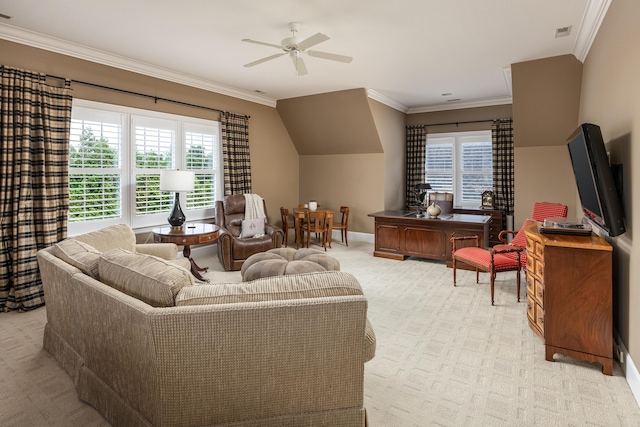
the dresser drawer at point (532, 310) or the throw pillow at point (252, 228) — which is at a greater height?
the throw pillow at point (252, 228)

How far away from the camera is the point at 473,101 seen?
711cm

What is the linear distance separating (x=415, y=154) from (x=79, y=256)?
6752 mm

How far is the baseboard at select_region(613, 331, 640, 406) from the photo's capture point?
86.4 inches

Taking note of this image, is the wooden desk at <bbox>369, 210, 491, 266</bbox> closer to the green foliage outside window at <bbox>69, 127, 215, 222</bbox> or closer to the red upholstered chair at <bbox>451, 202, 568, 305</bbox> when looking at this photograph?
the red upholstered chair at <bbox>451, 202, 568, 305</bbox>

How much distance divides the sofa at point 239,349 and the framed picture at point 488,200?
5959mm

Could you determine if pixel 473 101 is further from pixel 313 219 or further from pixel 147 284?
pixel 147 284

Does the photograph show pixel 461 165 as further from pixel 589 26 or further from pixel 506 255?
pixel 589 26

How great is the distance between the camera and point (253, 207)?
5871 mm

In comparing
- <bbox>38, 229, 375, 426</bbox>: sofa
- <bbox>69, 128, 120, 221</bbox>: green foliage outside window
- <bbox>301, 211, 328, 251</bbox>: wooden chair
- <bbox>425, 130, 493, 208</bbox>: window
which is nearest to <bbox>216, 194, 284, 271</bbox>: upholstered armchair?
<bbox>301, 211, 328, 251</bbox>: wooden chair

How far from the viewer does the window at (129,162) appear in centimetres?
433

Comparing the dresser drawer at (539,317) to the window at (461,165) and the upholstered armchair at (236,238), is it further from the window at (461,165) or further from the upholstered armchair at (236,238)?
the window at (461,165)

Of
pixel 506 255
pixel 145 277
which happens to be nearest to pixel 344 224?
pixel 506 255

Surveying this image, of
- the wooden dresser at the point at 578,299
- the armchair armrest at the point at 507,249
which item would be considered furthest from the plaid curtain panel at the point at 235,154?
the wooden dresser at the point at 578,299

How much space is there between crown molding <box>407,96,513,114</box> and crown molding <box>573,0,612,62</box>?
2535 mm
